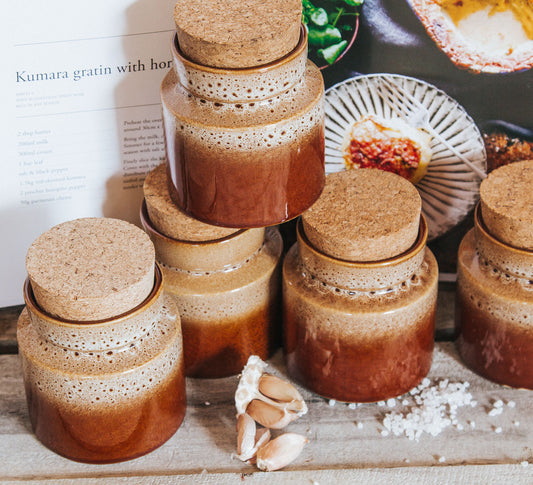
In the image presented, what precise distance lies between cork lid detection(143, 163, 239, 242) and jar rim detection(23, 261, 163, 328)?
0.17 feet

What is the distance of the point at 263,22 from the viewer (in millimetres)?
711

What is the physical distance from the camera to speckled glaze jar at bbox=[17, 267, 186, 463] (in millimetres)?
733

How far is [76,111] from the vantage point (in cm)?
85

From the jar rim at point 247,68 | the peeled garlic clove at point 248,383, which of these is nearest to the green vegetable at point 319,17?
the jar rim at point 247,68

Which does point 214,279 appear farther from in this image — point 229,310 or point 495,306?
point 495,306

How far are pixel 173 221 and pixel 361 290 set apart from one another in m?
0.18

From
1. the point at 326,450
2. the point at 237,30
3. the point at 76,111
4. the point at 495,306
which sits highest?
the point at 237,30

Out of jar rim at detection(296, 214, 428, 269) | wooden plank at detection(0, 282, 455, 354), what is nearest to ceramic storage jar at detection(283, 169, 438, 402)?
jar rim at detection(296, 214, 428, 269)

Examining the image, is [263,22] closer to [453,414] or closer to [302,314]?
[302,314]

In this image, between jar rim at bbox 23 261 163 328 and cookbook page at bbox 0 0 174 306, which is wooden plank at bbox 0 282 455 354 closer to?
cookbook page at bbox 0 0 174 306

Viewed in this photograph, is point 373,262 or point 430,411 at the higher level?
point 373,262

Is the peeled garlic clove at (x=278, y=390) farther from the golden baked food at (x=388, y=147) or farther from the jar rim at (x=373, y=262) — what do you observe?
the golden baked food at (x=388, y=147)

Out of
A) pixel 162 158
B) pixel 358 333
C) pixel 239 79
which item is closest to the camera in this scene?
pixel 239 79

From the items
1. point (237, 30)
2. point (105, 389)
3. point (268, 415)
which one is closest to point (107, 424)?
point (105, 389)
